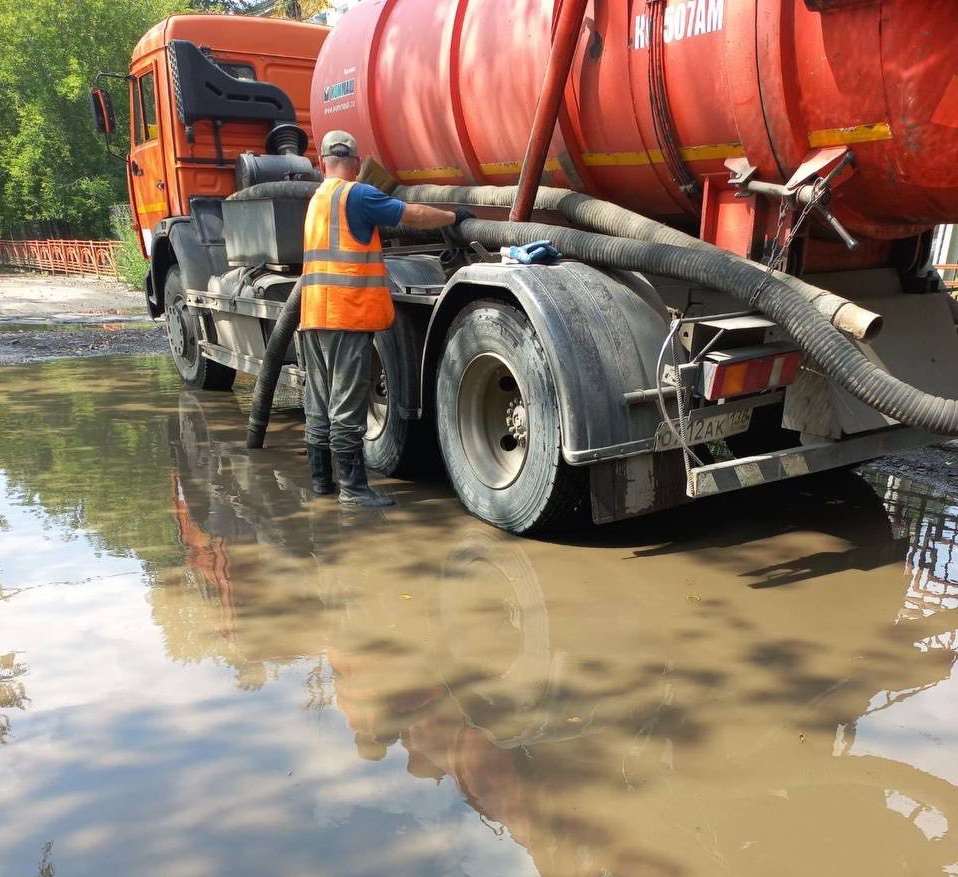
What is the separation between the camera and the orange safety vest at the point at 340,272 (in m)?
4.86

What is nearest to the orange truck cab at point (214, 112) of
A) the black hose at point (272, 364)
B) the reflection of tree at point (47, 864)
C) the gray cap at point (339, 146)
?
the black hose at point (272, 364)

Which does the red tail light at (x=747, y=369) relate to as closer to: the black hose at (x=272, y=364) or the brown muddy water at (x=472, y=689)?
the brown muddy water at (x=472, y=689)

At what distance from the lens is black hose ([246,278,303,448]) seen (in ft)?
18.2

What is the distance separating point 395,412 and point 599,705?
9.17ft

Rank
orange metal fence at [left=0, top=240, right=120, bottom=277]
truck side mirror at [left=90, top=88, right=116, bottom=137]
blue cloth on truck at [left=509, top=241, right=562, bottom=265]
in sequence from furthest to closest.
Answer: orange metal fence at [left=0, top=240, right=120, bottom=277] < truck side mirror at [left=90, top=88, right=116, bottom=137] < blue cloth on truck at [left=509, top=241, right=562, bottom=265]

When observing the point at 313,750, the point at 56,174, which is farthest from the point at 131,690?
the point at 56,174

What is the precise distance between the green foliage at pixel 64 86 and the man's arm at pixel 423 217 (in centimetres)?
3446

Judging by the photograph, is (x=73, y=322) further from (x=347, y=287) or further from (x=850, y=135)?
(x=850, y=135)

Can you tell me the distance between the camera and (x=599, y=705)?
301 cm

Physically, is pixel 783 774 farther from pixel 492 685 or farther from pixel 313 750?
pixel 313 750

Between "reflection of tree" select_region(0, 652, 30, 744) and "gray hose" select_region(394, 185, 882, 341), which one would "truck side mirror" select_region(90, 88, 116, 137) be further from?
"reflection of tree" select_region(0, 652, 30, 744)

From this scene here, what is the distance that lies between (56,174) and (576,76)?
3662cm

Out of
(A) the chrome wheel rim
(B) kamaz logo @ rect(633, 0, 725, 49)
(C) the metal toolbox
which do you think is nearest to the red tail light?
(A) the chrome wheel rim

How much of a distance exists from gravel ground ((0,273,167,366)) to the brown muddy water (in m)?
6.50
